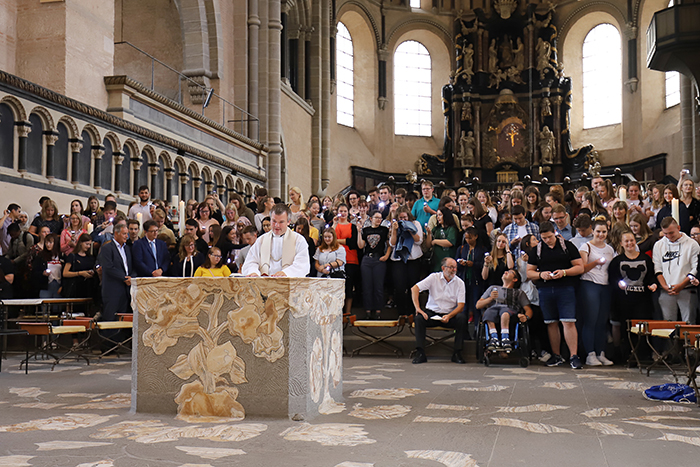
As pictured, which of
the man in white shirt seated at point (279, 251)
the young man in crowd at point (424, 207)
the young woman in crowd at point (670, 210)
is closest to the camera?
the man in white shirt seated at point (279, 251)

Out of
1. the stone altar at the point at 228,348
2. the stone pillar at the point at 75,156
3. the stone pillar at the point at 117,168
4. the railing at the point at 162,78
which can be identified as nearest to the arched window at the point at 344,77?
the railing at the point at 162,78

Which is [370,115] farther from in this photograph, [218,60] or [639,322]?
[639,322]

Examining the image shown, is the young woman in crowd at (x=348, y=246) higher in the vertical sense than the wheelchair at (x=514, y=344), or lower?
higher

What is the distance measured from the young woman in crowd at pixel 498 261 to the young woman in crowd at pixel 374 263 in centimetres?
158

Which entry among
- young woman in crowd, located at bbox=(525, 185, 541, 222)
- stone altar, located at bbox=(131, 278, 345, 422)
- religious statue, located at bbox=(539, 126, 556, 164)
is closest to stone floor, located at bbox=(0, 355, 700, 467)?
stone altar, located at bbox=(131, 278, 345, 422)

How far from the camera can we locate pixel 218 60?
21.1m

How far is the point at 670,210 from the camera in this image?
10.2 meters

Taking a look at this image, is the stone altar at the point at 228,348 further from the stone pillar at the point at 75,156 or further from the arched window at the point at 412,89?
the arched window at the point at 412,89

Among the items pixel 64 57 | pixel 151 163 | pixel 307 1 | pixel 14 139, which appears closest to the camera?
pixel 14 139

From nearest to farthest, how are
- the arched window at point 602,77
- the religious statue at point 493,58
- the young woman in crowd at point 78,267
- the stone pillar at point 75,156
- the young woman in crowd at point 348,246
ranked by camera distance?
the young woman in crowd at point 78,267 → the young woman in crowd at point 348,246 → the stone pillar at point 75,156 → the arched window at point 602,77 → the religious statue at point 493,58

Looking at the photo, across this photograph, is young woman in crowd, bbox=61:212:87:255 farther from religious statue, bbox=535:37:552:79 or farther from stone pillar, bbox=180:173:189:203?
religious statue, bbox=535:37:552:79

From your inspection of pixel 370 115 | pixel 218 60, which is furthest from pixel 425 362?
pixel 370 115

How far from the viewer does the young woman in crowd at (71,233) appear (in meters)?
11.0

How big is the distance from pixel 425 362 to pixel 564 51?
26.1 meters
